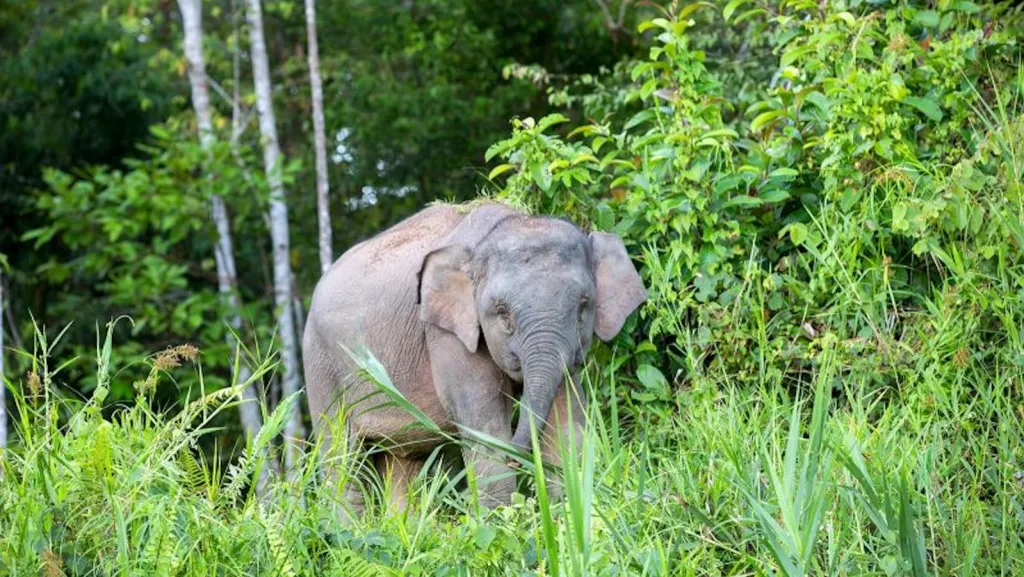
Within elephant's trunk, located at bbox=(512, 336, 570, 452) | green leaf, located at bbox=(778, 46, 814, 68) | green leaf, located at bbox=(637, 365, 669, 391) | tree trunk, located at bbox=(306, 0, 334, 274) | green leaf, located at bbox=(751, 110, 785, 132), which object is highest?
green leaf, located at bbox=(778, 46, 814, 68)

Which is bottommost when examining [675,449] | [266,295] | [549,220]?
[266,295]

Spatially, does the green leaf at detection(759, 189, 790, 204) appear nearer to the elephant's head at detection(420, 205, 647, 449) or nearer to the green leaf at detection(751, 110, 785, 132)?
the green leaf at detection(751, 110, 785, 132)

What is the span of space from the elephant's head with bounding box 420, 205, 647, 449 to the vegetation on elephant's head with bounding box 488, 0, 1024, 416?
0.37 m

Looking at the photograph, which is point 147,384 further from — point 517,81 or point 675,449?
point 517,81

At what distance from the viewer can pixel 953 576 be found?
512 cm

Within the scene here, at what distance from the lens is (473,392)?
6.60 metres

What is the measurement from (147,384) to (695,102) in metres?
3.21

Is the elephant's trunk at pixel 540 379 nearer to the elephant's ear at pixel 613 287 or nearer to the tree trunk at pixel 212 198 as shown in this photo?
the elephant's ear at pixel 613 287

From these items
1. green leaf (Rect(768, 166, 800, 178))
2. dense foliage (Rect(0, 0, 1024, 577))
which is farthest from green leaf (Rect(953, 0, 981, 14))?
green leaf (Rect(768, 166, 800, 178))

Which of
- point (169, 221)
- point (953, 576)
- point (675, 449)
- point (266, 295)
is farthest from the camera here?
point (266, 295)

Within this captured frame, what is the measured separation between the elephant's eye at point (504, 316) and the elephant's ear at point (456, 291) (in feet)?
0.51

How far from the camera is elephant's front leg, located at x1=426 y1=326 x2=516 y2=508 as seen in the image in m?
6.49

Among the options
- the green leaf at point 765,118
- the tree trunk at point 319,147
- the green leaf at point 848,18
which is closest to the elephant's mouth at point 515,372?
the green leaf at point 765,118

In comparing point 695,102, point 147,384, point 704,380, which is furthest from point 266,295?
point 147,384
